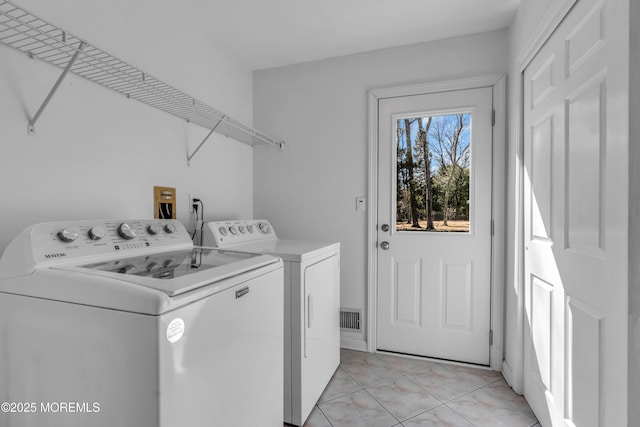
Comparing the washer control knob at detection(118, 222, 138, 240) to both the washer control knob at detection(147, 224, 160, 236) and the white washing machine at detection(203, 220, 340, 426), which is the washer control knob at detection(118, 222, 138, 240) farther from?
the white washing machine at detection(203, 220, 340, 426)

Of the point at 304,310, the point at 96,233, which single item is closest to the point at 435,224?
the point at 304,310

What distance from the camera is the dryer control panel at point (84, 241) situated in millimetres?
979

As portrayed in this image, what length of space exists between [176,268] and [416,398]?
1.63 meters

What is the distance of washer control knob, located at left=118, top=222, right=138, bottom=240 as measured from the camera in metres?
1.31

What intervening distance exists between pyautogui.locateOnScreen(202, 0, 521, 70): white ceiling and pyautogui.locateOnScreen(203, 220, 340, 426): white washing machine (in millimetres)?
1356

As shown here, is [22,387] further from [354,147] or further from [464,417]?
[354,147]

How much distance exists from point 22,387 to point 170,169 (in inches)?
48.7

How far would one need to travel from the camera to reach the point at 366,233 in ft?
8.25

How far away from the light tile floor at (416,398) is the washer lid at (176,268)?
1.04 meters

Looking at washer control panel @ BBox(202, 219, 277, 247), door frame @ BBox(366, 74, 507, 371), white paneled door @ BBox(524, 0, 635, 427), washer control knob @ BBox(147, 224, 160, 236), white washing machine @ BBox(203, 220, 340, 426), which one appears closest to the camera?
white paneled door @ BBox(524, 0, 635, 427)

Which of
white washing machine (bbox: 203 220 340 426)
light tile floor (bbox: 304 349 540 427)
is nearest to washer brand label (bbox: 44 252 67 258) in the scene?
white washing machine (bbox: 203 220 340 426)

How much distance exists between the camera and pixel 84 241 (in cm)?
116

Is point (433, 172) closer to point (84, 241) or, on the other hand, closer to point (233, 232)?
point (233, 232)

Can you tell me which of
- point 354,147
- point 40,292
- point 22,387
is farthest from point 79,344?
point 354,147
